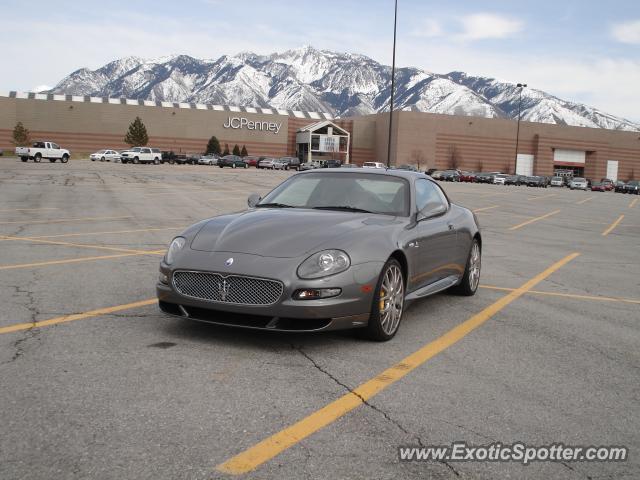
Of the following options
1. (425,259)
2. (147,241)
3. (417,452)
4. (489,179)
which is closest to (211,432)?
(417,452)

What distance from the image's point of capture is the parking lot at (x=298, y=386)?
320 centimetres

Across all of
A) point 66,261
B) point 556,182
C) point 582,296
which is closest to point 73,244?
point 66,261

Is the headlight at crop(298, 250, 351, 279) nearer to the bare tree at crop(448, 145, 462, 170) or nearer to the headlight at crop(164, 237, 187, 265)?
the headlight at crop(164, 237, 187, 265)

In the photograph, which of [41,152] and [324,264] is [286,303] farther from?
[41,152]

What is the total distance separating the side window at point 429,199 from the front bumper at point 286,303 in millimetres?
1470

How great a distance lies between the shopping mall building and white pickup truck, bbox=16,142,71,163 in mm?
41120

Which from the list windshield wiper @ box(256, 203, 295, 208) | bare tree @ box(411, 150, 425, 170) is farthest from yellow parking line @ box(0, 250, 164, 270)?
bare tree @ box(411, 150, 425, 170)

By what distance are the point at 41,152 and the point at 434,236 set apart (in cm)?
5950

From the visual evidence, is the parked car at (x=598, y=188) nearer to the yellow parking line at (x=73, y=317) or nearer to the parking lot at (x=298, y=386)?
the parking lot at (x=298, y=386)

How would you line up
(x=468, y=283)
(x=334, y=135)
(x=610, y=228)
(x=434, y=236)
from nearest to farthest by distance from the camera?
(x=434, y=236) < (x=468, y=283) < (x=610, y=228) < (x=334, y=135)

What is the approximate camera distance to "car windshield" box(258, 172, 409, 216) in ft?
20.7

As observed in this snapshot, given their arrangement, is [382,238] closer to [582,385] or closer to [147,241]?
[582,385]

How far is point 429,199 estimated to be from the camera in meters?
7.05

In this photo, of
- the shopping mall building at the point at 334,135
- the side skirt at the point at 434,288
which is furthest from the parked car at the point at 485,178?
the side skirt at the point at 434,288
